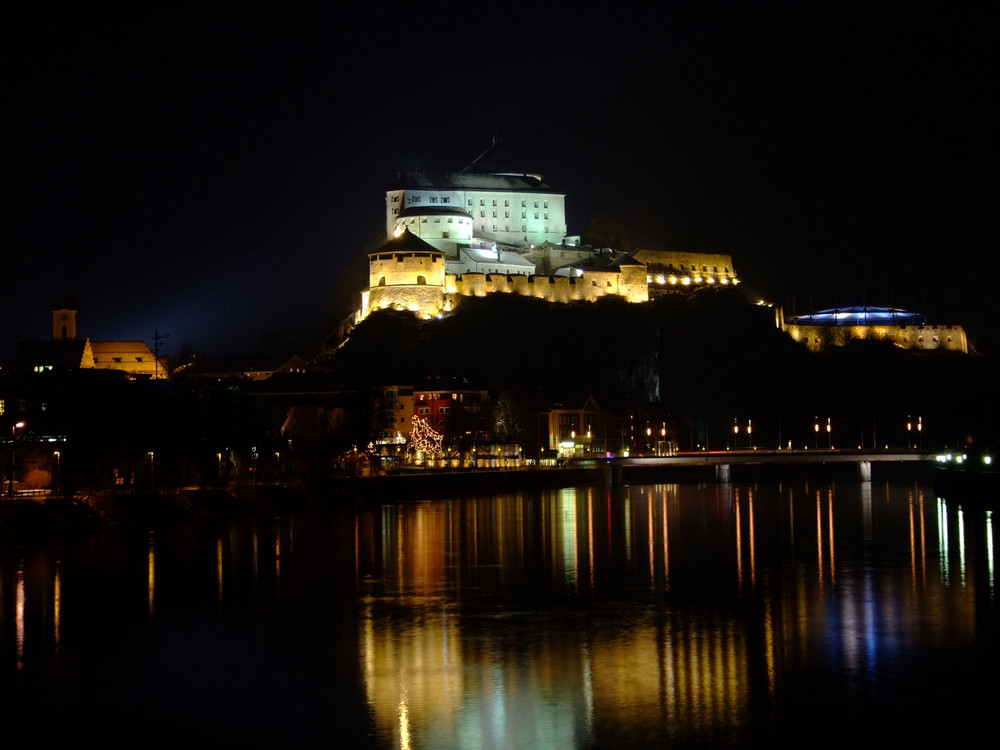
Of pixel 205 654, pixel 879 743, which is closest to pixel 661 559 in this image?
pixel 205 654

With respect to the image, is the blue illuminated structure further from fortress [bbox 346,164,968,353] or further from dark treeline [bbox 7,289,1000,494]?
→ dark treeline [bbox 7,289,1000,494]

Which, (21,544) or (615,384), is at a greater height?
(615,384)

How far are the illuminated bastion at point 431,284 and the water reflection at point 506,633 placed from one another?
41523 mm

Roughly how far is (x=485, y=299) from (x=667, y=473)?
1509 centimetres

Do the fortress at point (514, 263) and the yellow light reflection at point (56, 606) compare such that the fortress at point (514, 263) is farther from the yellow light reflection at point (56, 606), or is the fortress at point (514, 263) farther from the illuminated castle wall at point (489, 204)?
the yellow light reflection at point (56, 606)

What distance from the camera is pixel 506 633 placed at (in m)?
16.1

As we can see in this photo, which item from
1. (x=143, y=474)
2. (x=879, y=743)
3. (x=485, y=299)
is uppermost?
(x=485, y=299)

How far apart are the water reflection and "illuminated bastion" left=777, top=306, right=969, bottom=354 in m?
57.4

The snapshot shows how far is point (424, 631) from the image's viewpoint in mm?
16203

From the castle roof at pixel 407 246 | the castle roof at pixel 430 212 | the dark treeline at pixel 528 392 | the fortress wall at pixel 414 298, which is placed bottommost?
the dark treeline at pixel 528 392

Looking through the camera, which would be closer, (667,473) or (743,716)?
(743,716)

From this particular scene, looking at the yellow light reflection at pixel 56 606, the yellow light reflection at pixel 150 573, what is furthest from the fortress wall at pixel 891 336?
Result: the yellow light reflection at pixel 56 606

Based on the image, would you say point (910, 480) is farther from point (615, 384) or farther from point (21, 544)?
point (21, 544)

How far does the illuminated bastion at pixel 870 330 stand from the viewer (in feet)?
282
